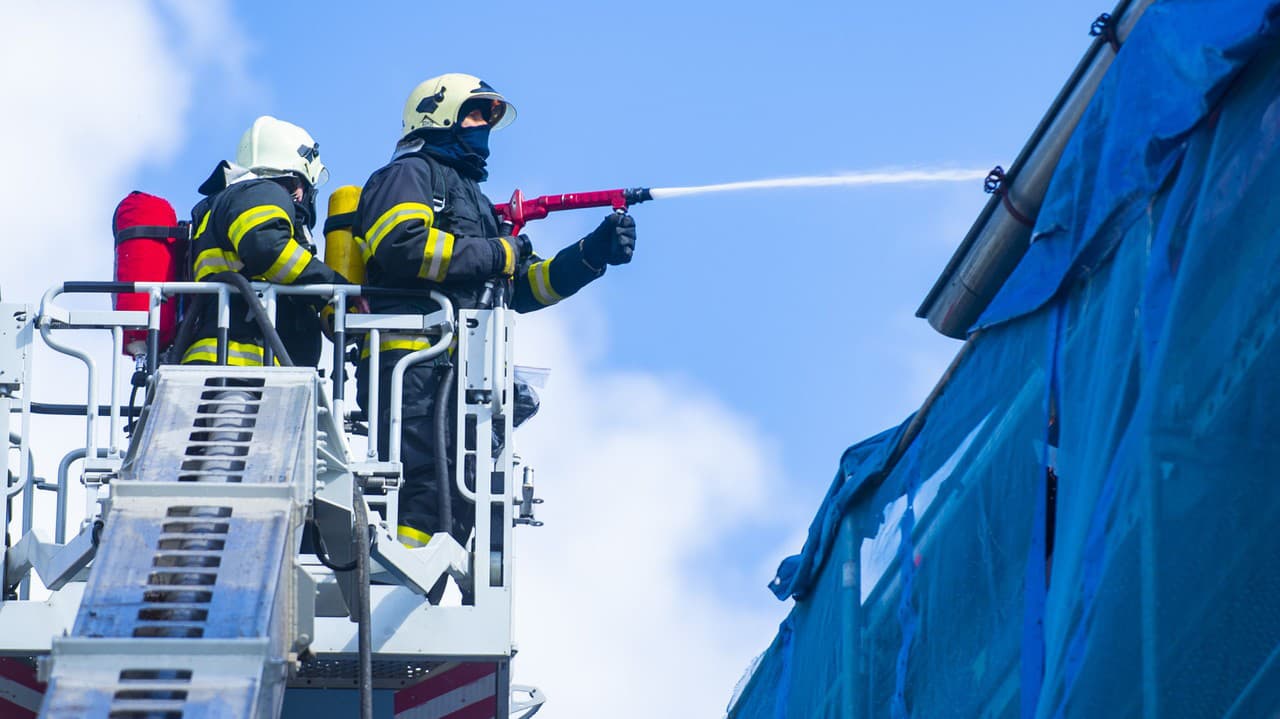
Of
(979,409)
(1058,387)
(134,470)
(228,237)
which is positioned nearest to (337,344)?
(228,237)

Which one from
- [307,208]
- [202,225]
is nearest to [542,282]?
[307,208]

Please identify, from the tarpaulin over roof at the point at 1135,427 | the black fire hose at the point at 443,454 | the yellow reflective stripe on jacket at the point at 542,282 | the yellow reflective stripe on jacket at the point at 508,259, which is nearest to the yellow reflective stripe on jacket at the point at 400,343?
the black fire hose at the point at 443,454

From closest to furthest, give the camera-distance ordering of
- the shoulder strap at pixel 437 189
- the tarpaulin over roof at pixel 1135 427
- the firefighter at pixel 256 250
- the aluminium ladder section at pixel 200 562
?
the tarpaulin over roof at pixel 1135 427 < the aluminium ladder section at pixel 200 562 < the firefighter at pixel 256 250 < the shoulder strap at pixel 437 189

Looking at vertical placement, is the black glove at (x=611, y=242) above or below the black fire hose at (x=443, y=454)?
above

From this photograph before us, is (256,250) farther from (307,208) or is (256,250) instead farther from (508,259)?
(508,259)

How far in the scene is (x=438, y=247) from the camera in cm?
764

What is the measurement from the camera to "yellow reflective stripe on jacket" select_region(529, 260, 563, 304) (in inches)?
337

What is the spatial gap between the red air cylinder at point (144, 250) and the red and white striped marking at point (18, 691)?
1375 millimetres

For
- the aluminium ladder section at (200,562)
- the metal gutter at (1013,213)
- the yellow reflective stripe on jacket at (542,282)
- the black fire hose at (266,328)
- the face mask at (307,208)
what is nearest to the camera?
the aluminium ladder section at (200,562)

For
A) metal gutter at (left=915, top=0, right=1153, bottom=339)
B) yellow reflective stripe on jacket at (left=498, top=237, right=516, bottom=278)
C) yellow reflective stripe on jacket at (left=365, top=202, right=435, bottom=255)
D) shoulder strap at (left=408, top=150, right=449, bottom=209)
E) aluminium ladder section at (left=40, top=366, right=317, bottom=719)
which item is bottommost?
aluminium ladder section at (left=40, top=366, right=317, bottom=719)

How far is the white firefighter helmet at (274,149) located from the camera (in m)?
8.23

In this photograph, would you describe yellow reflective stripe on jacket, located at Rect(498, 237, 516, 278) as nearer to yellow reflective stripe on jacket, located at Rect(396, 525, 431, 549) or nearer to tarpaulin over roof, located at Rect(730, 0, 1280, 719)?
yellow reflective stripe on jacket, located at Rect(396, 525, 431, 549)

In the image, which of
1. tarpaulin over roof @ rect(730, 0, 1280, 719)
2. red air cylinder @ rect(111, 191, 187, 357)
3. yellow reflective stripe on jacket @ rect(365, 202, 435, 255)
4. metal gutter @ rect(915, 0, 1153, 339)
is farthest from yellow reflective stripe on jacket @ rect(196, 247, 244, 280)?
tarpaulin over roof @ rect(730, 0, 1280, 719)

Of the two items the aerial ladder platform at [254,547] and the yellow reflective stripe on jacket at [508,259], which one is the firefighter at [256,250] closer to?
the aerial ladder platform at [254,547]
